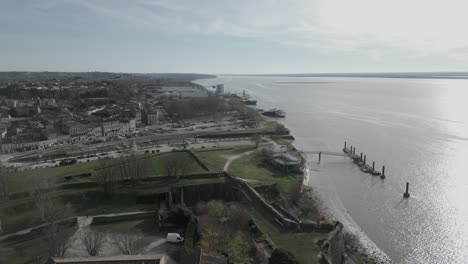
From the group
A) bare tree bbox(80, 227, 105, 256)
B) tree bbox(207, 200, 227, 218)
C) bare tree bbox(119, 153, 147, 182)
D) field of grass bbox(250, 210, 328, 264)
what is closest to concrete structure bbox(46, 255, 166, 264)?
bare tree bbox(80, 227, 105, 256)

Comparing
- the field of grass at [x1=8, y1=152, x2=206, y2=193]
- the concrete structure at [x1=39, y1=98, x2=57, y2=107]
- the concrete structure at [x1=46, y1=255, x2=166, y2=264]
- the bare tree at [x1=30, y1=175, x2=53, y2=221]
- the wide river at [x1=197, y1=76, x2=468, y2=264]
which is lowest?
the wide river at [x1=197, y1=76, x2=468, y2=264]

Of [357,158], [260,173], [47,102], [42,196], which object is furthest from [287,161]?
[47,102]

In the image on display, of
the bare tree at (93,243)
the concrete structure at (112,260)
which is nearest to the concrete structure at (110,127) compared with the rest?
the bare tree at (93,243)

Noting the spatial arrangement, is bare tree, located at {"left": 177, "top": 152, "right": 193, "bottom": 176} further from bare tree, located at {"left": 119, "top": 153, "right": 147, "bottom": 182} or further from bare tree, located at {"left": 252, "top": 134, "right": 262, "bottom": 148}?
bare tree, located at {"left": 252, "top": 134, "right": 262, "bottom": 148}

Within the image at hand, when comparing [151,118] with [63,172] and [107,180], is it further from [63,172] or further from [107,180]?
[107,180]

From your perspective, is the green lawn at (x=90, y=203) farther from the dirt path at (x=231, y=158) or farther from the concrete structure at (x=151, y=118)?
the concrete structure at (x=151, y=118)

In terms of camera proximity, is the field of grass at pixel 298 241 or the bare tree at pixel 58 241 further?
the field of grass at pixel 298 241

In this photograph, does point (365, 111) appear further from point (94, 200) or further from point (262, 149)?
point (94, 200)
